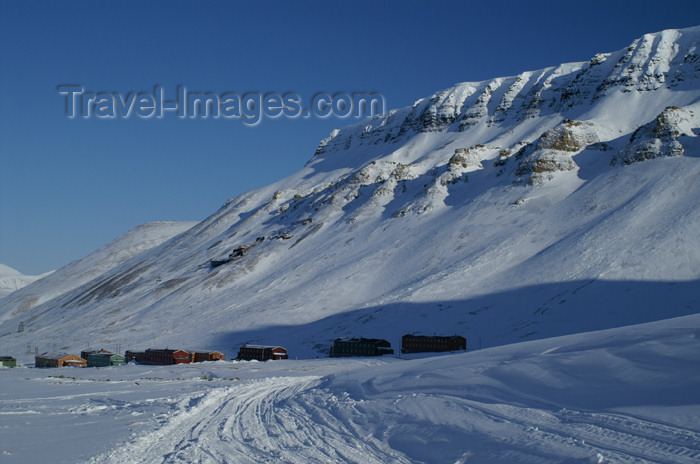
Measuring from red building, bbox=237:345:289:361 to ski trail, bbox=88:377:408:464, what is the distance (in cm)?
4104

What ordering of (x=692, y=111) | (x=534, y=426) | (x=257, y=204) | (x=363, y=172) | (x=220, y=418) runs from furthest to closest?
(x=257, y=204) < (x=363, y=172) < (x=692, y=111) < (x=220, y=418) < (x=534, y=426)

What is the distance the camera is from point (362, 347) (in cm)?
5888

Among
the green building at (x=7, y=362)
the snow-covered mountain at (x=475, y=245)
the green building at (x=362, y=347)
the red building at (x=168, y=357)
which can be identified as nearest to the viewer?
the green building at (x=362, y=347)

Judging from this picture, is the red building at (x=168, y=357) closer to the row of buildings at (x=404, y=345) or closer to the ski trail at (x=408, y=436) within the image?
the row of buildings at (x=404, y=345)

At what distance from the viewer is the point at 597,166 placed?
99188 millimetres

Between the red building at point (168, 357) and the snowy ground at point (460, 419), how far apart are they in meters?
41.9

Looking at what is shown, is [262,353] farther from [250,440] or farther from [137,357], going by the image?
[250,440]

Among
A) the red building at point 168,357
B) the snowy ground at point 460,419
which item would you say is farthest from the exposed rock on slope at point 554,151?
the snowy ground at point 460,419

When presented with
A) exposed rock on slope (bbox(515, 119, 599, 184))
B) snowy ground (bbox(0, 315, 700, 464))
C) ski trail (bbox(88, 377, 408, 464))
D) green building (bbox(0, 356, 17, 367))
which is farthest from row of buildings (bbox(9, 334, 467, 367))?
exposed rock on slope (bbox(515, 119, 599, 184))

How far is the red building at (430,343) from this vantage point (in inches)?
2221

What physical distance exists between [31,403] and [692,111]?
115m

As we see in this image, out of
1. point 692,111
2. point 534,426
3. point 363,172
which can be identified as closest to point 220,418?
point 534,426

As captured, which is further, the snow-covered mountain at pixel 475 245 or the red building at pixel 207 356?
the snow-covered mountain at pixel 475 245

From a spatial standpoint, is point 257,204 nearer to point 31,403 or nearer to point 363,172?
point 363,172
